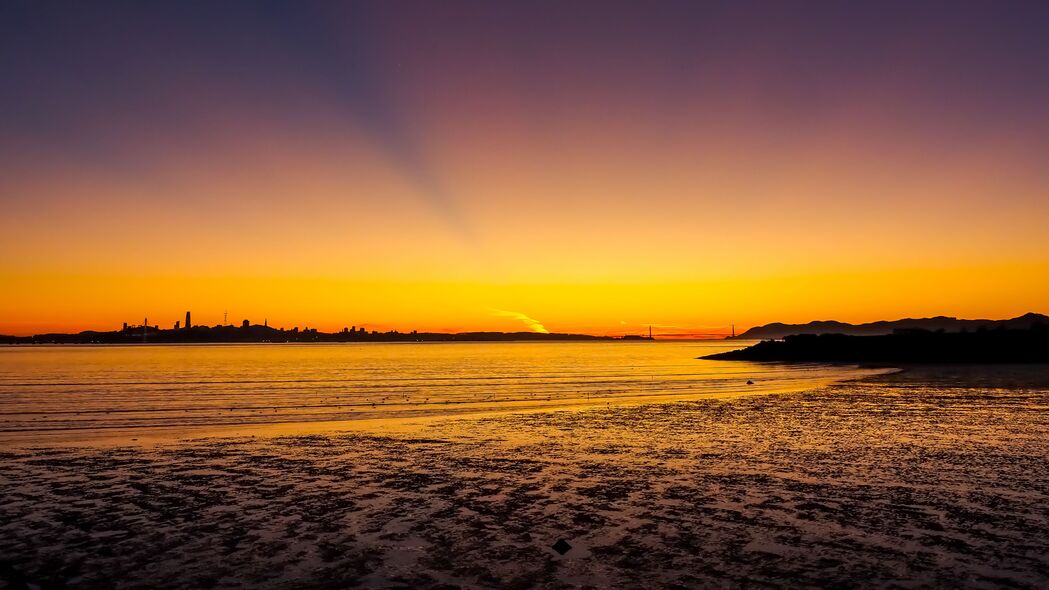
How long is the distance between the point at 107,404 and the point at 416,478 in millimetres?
28242

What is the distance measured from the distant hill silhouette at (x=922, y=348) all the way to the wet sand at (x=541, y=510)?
6986 centimetres

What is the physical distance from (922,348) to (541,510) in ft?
304

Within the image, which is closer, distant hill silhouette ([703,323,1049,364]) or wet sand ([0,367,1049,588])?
wet sand ([0,367,1049,588])

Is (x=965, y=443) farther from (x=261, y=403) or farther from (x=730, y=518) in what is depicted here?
(x=261, y=403)

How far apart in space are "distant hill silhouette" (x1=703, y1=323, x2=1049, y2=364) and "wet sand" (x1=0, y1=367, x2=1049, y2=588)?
→ 69.9 metres

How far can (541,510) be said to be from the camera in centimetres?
1228

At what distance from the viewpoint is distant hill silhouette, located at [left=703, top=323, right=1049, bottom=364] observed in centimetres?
8075

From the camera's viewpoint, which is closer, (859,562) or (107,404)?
(859,562)

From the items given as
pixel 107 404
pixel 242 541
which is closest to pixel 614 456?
pixel 242 541

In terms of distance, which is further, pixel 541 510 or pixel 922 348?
pixel 922 348

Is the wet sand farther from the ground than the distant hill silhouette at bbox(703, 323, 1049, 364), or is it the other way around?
the distant hill silhouette at bbox(703, 323, 1049, 364)

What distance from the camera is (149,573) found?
354 inches

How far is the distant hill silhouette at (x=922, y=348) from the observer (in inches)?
3179

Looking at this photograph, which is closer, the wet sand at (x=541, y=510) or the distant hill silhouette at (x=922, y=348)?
the wet sand at (x=541, y=510)
